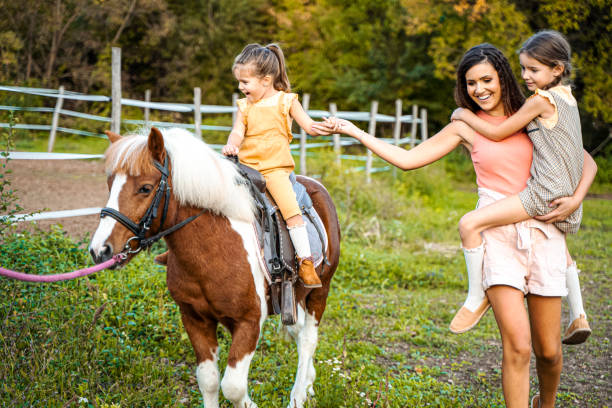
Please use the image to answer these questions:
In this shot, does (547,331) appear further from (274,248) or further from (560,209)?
(274,248)

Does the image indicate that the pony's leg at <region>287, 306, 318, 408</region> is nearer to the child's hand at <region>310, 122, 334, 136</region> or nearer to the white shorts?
the child's hand at <region>310, 122, 334, 136</region>

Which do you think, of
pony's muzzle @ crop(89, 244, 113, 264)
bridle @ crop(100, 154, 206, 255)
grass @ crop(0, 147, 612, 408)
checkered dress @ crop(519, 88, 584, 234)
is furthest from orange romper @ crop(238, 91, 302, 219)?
checkered dress @ crop(519, 88, 584, 234)

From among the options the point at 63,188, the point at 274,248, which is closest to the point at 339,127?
the point at 274,248

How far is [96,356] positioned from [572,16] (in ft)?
47.9

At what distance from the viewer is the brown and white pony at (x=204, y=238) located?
2441mm

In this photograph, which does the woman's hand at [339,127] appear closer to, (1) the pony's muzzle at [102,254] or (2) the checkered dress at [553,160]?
(2) the checkered dress at [553,160]

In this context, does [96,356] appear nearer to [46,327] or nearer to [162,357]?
[46,327]

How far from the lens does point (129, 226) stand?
2361 mm

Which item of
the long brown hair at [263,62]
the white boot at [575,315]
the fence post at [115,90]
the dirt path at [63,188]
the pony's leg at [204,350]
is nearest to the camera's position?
the white boot at [575,315]

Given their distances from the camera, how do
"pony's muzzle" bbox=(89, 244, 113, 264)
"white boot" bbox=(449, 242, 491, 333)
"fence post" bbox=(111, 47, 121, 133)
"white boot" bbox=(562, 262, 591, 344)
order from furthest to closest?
"fence post" bbox=(111, 47, 121, 133) < "white boot" bbox=(562, 262, 591, 344) < "white boot" bbox=(449, 242, 491, 333) < "pony's muzzle" bbox=(89, 244, 113, 264)

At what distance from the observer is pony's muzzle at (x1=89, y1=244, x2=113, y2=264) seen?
88.8 inches

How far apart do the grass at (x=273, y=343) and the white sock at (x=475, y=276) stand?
33.4 inches

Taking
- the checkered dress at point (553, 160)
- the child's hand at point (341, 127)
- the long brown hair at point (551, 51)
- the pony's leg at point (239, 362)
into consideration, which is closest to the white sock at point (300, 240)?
the pony's leg at point (239, 362)

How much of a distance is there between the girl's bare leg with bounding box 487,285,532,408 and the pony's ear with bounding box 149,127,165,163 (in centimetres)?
184
